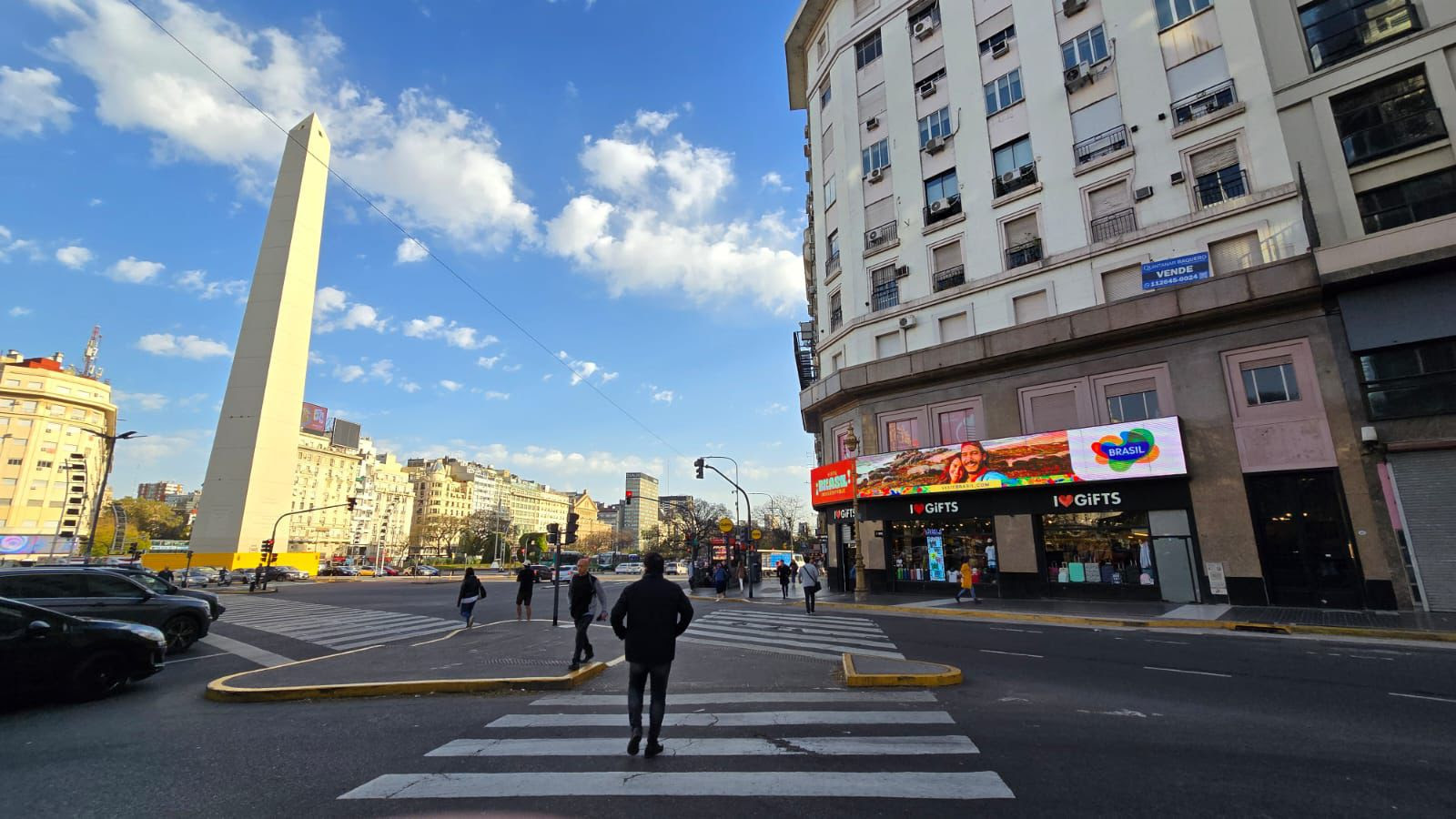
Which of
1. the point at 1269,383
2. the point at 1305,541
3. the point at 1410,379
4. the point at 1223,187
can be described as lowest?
the point at 1305,541

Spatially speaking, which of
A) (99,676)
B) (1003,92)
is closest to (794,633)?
(99,676)

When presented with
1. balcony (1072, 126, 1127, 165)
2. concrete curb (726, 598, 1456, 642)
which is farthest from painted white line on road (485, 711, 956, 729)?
balcony (1072, 126, 1127, 165)

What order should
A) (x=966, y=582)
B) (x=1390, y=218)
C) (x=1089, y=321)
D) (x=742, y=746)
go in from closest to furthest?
1. (x=742, y=746)
2. (x=1390, y=218)
3. (x=1089, y=321)
4. (x=966, y=582)

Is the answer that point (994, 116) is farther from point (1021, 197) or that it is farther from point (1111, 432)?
point (1111, 432)

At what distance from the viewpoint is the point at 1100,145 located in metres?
23.7

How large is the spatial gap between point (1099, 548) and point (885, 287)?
47.7 ft

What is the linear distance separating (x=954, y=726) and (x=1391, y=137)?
24.0 metres

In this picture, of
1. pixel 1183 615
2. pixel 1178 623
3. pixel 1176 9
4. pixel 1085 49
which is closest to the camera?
pixel 1178 623

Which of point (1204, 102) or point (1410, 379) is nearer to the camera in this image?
point (1410, 379)

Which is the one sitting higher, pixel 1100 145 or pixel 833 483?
pixel 1100 145

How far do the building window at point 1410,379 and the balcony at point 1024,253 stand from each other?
10.4m

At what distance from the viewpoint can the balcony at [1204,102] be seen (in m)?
21.0

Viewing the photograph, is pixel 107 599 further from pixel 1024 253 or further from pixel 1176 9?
pixel 1176 9

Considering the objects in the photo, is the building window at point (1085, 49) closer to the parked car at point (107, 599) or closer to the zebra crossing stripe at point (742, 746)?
the zebra crossing stripe at point (742, 746)
